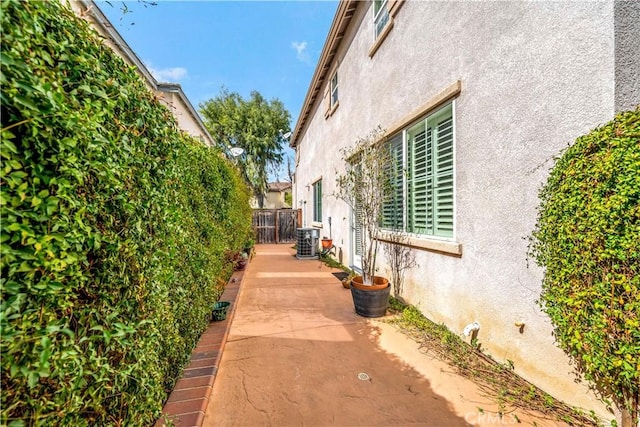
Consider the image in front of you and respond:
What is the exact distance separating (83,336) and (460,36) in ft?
15.4

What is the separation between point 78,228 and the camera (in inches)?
44.9

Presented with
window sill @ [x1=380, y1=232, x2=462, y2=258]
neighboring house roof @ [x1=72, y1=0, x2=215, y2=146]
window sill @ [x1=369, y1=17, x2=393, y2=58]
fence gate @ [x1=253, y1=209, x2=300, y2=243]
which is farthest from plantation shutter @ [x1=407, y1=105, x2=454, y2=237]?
fence gate @ [x1=253, y1=209, x2=300, y2=243]

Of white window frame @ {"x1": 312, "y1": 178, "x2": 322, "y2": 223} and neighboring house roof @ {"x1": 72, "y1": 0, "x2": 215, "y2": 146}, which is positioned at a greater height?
neighboring house roof @ {"x1": 72, "y1": 0, "x2": 215, "y2": 146}

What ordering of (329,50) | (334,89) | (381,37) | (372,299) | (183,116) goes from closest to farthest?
(372,299) < (381,37) < (329,50) < (334,89) < (183,116)

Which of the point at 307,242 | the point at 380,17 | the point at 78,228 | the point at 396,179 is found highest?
the point at 380,17

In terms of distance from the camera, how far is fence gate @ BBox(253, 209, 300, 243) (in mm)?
15466

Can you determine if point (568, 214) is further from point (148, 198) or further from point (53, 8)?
point (53, 8)

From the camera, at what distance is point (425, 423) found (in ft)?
7.47

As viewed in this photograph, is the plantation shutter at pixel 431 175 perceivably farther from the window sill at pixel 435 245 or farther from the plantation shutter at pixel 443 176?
the window sill at pixel 435 245

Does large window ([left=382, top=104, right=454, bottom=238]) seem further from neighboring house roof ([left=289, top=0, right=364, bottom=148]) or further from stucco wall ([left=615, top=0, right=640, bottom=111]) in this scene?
neighboring house roof ([left=289, top=0, right=364, bottom=148])

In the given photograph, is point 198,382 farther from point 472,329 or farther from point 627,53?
point 627,53

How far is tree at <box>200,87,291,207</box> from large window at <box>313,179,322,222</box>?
13005 mm

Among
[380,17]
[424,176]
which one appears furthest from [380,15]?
[424,176]

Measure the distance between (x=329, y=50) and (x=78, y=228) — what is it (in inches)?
375
